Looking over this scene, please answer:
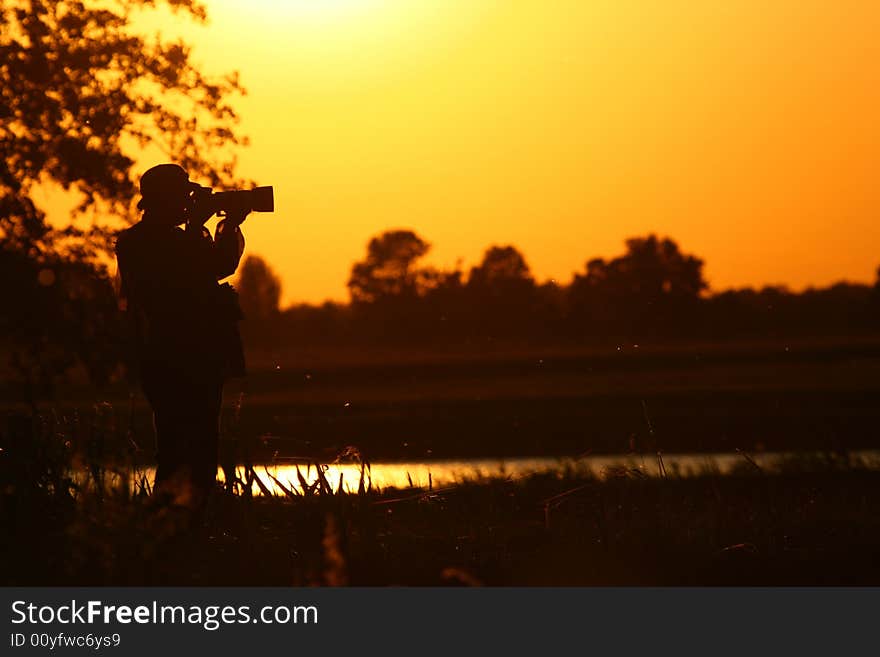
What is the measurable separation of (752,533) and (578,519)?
44.3 inches

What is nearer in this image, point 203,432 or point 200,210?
point 203,432

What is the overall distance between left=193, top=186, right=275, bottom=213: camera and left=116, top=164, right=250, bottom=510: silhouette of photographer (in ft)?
0.04

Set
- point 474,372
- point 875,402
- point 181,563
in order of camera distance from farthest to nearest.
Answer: point 474,372
point 875,402
point 181,563

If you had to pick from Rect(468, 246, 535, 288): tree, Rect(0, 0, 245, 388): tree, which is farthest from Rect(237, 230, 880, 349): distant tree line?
Rect(0, 0, 245, 388): tree

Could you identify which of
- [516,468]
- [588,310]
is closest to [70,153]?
[516,468]

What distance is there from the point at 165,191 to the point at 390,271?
101339 millimetres

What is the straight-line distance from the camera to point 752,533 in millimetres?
8586

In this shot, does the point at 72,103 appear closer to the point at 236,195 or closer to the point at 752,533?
the point at 236,195

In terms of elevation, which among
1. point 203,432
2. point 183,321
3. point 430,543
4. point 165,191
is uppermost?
point 165,191

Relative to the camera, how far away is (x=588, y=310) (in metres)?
75.4

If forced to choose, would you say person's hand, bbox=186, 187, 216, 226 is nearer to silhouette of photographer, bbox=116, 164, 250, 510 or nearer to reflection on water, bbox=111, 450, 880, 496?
silhouette of photographer, bbox=116, 164, 250, 510

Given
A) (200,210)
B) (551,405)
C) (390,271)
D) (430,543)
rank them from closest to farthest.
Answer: (200,210) → (430,543) → (551,405) → (390,271)

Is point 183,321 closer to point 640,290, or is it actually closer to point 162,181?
point 162,181

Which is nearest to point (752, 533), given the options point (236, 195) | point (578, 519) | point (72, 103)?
point (578, 519)
